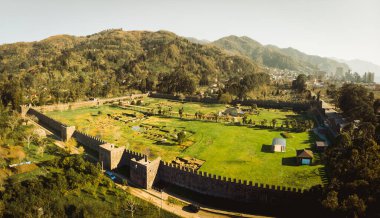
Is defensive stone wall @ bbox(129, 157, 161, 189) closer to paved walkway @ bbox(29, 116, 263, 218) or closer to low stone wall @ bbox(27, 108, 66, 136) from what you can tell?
paved walkway @ bbox(29, 116, 263, 218)

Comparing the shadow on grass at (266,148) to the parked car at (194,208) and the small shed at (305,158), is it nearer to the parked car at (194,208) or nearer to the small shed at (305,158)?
the small shed at (305,158)

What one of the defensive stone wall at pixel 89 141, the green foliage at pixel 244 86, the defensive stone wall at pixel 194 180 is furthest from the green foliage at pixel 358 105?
the defensive stone wall at pixel 89 141

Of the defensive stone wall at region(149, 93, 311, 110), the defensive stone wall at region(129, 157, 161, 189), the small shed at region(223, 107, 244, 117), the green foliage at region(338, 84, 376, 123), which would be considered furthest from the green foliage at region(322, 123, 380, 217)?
the defensive stone wall at region(149, 93, 311, 110)


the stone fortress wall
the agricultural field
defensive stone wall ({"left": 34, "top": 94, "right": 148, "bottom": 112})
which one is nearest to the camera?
the stone fortress wall

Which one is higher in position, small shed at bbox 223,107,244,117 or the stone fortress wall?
small shed at bbox 223,107,244,117

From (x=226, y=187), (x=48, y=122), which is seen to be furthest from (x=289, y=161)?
(x=48, y=122)
